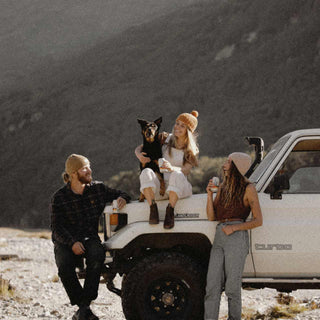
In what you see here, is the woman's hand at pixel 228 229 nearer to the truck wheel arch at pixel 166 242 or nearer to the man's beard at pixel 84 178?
the truck wheel arch at pixel 166 242

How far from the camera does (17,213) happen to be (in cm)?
3881

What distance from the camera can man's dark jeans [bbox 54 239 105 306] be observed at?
5.82 m

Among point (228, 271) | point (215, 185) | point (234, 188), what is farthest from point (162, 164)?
point (228, 271)

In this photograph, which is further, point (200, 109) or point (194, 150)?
point (200, 109)

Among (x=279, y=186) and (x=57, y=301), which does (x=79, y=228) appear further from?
(x=57, y=301)

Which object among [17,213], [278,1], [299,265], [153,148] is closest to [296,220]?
[299,265]

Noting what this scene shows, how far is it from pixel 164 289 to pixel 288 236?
1357 millimetres

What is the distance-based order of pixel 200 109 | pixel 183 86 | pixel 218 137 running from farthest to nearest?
pixel 183 86, pixel 200 109, pixel 218 137

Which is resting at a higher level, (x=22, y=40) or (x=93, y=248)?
(x=22, y=40)

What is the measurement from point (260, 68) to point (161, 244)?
39504mm

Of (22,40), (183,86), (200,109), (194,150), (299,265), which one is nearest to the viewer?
(299,265)

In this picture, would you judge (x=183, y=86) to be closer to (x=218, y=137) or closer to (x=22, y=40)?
(x=218, y=137)

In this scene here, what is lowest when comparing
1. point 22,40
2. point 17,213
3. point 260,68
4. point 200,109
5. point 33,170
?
point 17,213

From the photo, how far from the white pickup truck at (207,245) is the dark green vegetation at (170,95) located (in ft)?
95.9
